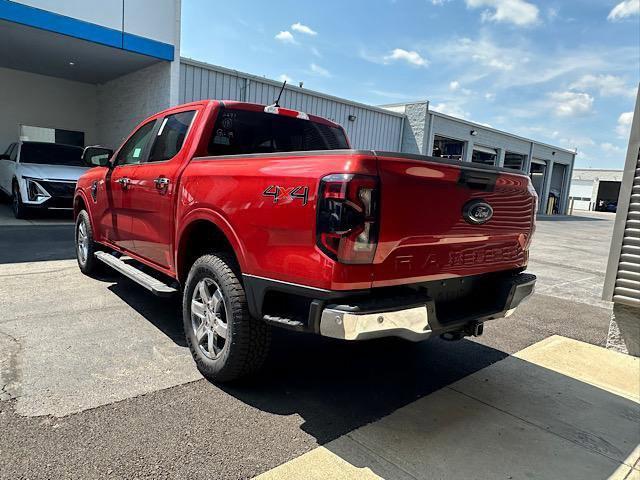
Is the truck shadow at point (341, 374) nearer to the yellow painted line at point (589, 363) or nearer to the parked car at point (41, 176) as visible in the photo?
the yellow painted line at point (589, 363)

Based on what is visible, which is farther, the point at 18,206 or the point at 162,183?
the point at 18,206

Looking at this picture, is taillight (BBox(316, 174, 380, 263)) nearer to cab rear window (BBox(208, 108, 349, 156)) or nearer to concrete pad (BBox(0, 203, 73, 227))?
cab rear window (BBox(208, 108, 349, 156))

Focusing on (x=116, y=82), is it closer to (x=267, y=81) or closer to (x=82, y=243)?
(x=267, y=81)

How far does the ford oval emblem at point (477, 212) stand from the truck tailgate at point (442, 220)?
0.01 metres

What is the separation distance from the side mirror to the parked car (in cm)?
436

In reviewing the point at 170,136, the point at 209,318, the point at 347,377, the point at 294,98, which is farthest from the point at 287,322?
the point at 294,98

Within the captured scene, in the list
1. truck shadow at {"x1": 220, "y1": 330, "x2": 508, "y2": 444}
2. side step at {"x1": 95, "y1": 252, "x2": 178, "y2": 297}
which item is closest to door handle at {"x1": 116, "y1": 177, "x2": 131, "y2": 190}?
side step at {"x1": 95, "y1": 252, "x2": 178, "y2": 297}

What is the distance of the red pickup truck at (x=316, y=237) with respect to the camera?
2309 millimetres

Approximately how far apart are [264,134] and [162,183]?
0.98m

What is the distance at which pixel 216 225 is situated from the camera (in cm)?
305

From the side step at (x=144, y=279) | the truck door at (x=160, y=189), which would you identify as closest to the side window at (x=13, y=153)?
the side step at (x=144, y=279)

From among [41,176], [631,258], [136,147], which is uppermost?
[136,147]

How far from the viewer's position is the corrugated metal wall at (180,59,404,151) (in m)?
13.0

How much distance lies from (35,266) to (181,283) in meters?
3.74
